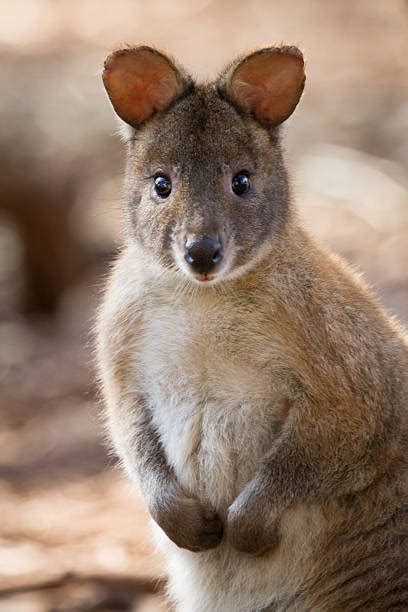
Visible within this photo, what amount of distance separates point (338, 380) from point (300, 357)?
0.54 feet

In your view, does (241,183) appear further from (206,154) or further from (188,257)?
(188,257)

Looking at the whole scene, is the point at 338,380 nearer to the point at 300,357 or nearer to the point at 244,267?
the point at 300,357

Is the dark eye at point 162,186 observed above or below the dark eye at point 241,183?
above

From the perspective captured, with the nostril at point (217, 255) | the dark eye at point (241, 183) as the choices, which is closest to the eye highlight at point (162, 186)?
the dark eye at point (241, 183)

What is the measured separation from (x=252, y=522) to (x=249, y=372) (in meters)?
0.56

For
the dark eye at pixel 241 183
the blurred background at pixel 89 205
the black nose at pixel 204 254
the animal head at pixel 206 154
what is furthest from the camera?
the blurred background at pixel 89 205

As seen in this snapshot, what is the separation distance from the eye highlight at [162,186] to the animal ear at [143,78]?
32 centimetres

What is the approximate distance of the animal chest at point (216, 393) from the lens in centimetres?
462

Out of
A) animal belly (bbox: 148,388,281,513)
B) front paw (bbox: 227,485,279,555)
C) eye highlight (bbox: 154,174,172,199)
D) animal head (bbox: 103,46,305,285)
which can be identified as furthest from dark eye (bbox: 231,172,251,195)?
front paw (bbox: 227,485,279,555)

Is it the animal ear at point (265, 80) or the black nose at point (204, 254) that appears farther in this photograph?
the animal ear at point (265, 80)

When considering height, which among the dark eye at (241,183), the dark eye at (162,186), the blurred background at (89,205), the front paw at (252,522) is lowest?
the front paw at (252,522)

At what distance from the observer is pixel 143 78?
474 cm

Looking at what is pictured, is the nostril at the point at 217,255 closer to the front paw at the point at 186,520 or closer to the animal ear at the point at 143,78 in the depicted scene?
the animal ear at the point at 143,78

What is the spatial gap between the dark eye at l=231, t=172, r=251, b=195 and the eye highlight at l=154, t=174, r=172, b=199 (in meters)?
0.25
